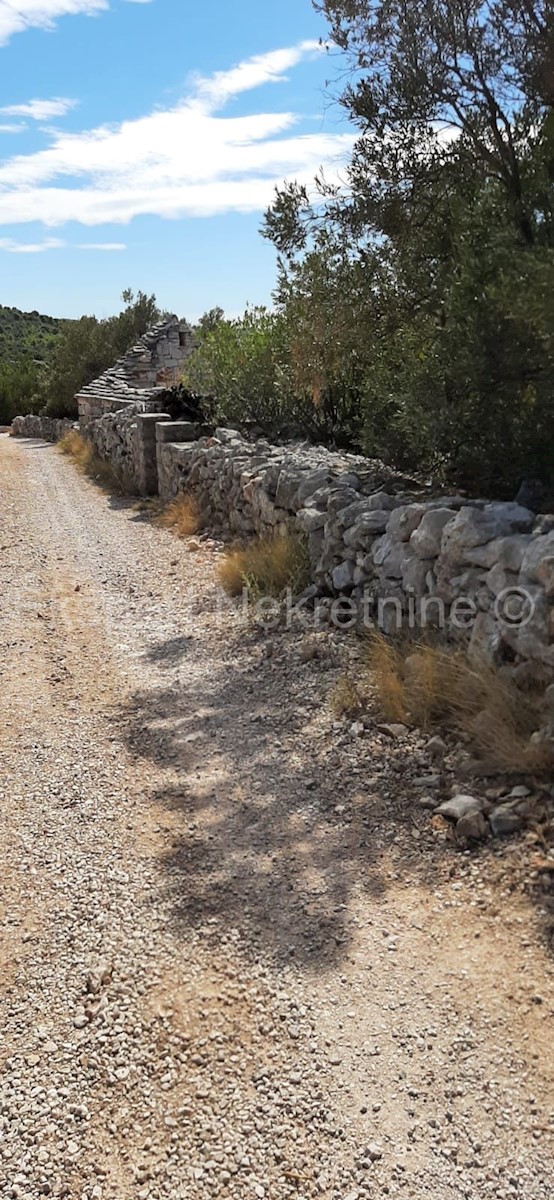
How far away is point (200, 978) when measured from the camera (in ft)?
9.29

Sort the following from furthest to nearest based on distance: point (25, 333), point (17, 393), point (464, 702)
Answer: point (25, 333)
point (17, 393)
point (464, 702)

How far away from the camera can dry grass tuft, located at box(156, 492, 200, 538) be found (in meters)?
9.80

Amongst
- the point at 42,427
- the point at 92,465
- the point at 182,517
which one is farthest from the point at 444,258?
the point at 42,427

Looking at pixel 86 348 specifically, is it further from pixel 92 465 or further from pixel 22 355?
pixel 22 355

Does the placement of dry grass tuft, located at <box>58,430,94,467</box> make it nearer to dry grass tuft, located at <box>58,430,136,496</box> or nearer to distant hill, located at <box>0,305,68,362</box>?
dry grass tuft, located at <box>58,430,136,496</box>

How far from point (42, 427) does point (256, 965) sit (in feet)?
85.0

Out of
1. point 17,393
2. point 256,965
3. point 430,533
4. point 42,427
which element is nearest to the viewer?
point 256,965

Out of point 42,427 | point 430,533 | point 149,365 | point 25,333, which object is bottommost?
point 430,533

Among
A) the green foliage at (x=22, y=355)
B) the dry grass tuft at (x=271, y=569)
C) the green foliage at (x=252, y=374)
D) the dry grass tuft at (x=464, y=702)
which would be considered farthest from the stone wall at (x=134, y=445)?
the green foliage at (x=22, y=355)

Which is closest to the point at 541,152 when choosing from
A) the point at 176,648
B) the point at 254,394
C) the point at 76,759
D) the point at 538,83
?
the point at 538,83

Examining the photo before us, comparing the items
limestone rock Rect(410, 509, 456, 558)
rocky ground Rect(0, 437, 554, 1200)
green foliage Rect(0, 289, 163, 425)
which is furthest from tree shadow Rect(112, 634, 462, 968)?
green foliage Rect(0, 289, 163, 425)

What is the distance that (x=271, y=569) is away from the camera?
265 inches

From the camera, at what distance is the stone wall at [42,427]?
961 inches

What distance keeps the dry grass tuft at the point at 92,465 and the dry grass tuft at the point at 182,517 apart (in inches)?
111
